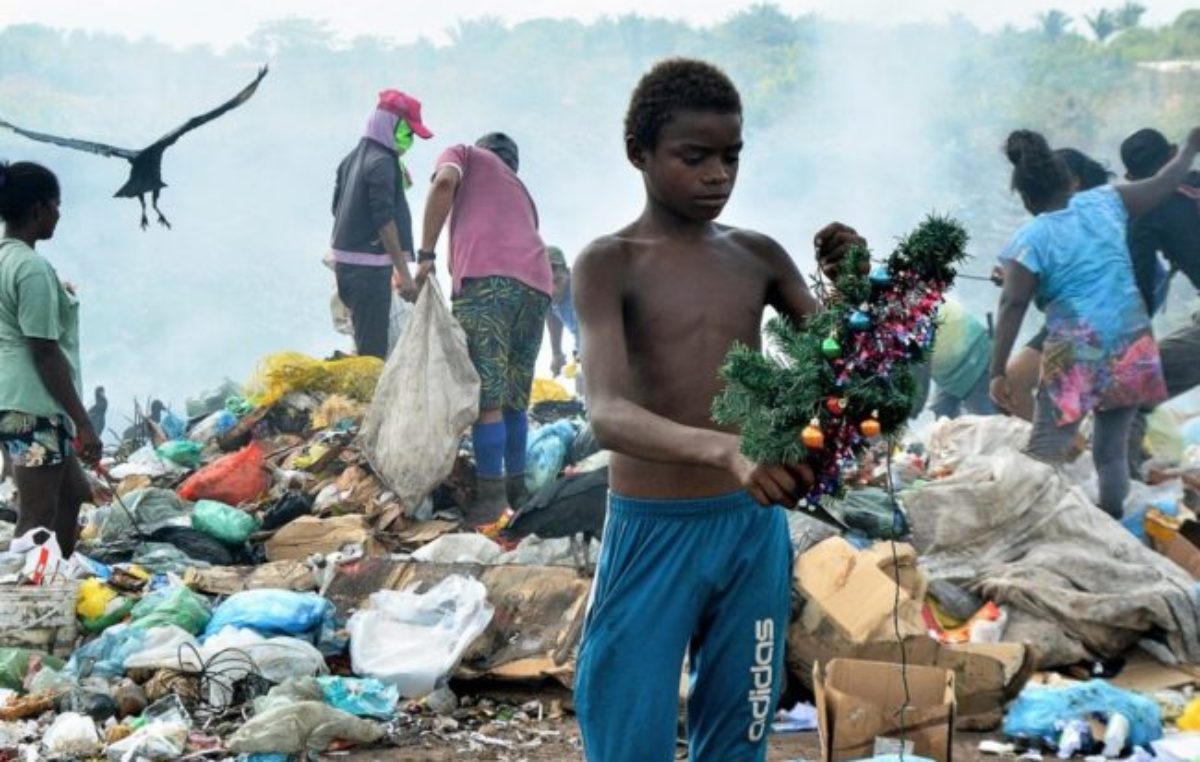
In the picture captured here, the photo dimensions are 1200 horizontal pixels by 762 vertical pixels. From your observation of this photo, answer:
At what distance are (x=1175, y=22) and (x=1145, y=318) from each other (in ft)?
70.7

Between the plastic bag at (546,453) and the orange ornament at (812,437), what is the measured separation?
566 cm

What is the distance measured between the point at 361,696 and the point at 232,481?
3.21 meters

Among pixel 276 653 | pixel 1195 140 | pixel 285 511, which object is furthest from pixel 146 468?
pixel 1195 140

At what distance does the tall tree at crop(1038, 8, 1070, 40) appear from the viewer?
28.3m

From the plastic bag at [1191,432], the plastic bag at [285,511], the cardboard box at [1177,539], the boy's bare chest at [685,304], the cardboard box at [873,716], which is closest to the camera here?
the boy's bare chest at [685,304]

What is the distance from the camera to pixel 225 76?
25.4m

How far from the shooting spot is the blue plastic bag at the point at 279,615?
17.0ft

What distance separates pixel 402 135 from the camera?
8.34 m

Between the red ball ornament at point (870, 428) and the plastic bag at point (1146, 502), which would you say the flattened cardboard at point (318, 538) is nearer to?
the plastic bag at point (1146, 502)

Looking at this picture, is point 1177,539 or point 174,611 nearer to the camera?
point 174,611

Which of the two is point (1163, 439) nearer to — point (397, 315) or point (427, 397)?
point (427, 397)

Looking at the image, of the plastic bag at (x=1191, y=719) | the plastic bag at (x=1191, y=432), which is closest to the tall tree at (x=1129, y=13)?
the plastic bag at (x=1191, y=432)

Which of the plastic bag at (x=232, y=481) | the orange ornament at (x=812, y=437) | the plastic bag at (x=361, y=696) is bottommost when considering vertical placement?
the plastic bag at (x=361, y=696)

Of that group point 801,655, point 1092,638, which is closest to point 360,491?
point 801,655
